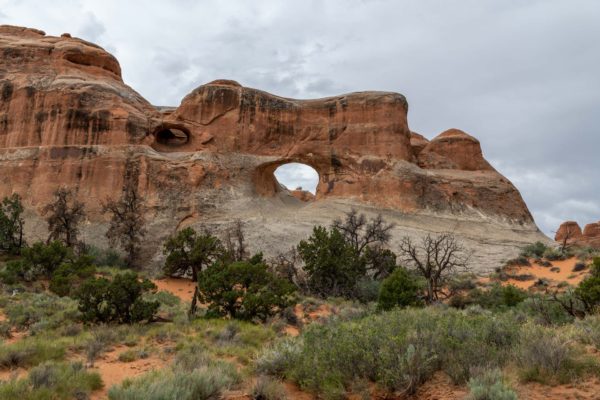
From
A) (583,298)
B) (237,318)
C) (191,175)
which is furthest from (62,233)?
(583,298)

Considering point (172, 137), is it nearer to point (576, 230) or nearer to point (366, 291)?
point (366, 291)

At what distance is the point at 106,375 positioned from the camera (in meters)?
6.96

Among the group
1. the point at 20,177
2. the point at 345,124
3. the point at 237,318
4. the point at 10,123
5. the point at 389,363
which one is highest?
the point at 345,124

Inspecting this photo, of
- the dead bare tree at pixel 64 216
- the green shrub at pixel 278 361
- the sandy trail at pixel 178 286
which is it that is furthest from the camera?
the dead bare tree at pixel 64 216

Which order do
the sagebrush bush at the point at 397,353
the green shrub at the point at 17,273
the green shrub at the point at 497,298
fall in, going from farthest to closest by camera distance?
the green shrub at the point at 17,273, the green shrub at the point at 497,298, the sagebrush bush at the point at 397,353

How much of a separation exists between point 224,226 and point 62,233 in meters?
10.4

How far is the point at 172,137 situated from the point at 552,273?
30237mm

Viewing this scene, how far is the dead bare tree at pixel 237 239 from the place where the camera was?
27.5 m

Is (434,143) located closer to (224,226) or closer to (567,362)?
(224,226)

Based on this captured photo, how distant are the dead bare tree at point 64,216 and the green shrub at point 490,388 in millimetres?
28110

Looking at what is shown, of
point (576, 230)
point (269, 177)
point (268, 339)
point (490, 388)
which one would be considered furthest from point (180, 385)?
point (576, 230)

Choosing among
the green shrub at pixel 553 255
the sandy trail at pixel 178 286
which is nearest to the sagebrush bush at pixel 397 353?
the sandy trail at pixel 178 286

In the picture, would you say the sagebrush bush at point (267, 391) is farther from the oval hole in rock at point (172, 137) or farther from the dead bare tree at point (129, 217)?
the oval hole in rock at point (172, 137)

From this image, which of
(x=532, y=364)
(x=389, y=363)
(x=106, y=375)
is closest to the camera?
(x=532, y=364)
